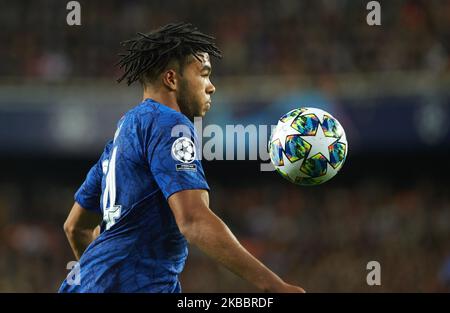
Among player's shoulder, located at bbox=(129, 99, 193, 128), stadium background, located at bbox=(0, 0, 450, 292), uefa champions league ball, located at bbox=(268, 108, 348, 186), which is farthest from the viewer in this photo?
stadium background, located at bbox=(0, 0, 450, 292)

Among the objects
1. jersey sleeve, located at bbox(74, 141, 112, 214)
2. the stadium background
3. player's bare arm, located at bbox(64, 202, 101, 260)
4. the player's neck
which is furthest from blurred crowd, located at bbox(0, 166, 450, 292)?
the player's neck

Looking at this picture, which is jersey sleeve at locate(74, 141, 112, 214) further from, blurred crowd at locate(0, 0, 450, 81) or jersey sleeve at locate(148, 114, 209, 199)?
blurred crowd at locate(0, 0, 450, 81)

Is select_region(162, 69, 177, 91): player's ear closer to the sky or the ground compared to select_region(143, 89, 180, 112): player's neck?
closer to the sky

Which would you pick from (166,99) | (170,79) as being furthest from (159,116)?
(170,79)

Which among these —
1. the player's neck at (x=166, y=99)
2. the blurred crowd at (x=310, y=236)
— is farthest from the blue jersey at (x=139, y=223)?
the blurred crowd at (x=310, y=236)

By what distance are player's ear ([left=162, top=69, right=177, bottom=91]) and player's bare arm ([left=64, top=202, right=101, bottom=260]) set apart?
1.15 m

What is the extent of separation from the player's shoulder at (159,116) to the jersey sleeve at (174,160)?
0.02 meters

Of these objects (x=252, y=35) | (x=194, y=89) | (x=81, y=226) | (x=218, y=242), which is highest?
(x=252, y=35)

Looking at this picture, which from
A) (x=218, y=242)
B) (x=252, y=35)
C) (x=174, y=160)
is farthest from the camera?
(x=252, y=35)

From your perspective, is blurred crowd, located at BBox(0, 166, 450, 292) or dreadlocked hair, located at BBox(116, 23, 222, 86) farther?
blurred crowd, located at BBox(0, 166, 450, 292)

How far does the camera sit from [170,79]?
5.14 m

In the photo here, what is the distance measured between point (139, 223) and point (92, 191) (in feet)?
2.87

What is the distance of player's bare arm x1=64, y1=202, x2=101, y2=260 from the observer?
5789 millimetres

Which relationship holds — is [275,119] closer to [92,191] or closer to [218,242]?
[92,191]
